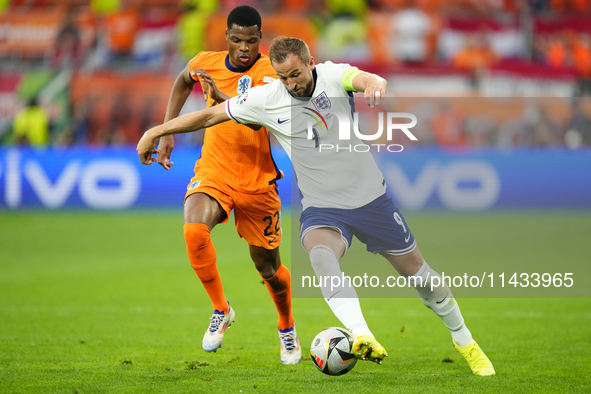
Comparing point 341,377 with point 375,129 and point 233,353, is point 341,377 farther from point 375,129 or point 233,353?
point 375,129

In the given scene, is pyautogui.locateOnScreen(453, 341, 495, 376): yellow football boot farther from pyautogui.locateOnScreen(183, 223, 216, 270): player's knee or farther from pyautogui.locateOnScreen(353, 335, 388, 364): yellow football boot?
pyautogui.locateOnScreen(183, 223, 216, 270): player's knee

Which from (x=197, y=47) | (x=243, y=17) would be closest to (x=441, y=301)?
(x=243, y=17)

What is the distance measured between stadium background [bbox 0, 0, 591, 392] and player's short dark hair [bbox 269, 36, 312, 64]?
2.12 metres

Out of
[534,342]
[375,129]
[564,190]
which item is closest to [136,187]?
[375,129]

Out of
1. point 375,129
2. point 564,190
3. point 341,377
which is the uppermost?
point 341,377

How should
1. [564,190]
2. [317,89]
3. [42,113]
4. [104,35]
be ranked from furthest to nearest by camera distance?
1. [104,35]
2. [42,113]
3. [564,190]
4. [317,89]

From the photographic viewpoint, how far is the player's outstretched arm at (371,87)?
410cm

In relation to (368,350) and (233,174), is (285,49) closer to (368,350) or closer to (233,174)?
(233,174)

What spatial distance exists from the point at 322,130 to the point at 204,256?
1397mm

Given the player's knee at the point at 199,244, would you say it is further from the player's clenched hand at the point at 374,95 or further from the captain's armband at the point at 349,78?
the player's clenched hand at the point at 374,95

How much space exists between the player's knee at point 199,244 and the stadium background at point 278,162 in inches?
31.6

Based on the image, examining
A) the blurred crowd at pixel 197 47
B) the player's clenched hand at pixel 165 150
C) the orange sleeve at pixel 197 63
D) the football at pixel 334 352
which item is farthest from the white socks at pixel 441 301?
A: the blurred crowd at pixel 197 47

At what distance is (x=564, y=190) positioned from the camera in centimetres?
1462

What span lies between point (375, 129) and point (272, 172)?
33.8ft
